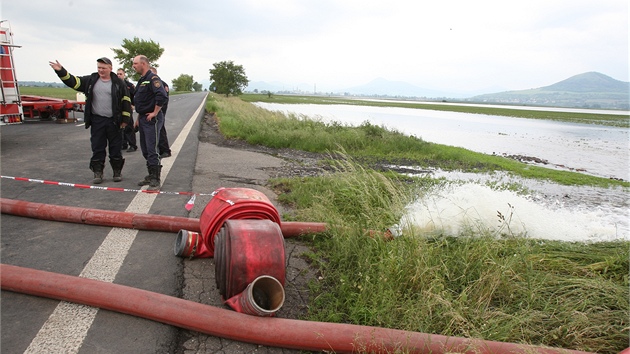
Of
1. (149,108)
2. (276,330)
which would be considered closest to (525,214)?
(276,330)

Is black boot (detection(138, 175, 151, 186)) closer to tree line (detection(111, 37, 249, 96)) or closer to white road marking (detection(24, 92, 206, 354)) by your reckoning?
white road marking (detection(24, 92, 206, 354))

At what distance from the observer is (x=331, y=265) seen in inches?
148

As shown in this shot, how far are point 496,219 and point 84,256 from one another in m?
4.69

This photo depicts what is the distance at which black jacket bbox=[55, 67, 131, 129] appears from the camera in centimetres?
575

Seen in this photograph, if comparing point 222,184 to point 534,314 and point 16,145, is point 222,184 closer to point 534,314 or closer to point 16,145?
point 534,314

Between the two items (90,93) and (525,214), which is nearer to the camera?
(525,214)

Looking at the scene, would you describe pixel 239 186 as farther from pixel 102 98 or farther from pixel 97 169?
pixel 102 98

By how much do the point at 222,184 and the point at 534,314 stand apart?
505 cm

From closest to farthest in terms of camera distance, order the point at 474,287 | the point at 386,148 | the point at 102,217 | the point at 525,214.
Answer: the point at 474,287, the point at 102,217, the point at 525,214, the point at 386,148

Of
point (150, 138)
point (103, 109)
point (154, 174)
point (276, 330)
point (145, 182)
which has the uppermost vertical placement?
point (103, 109)

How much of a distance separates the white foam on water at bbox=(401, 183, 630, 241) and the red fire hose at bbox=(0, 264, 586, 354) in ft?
5.45

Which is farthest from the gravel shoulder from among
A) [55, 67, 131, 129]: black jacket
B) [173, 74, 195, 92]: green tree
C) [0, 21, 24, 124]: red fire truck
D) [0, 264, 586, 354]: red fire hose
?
[173, 74, 195, 92]: green tree

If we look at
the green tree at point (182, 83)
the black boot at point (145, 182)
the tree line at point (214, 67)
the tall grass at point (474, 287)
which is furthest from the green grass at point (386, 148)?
the green tree at point (182, 83)

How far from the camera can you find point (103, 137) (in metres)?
6.07
